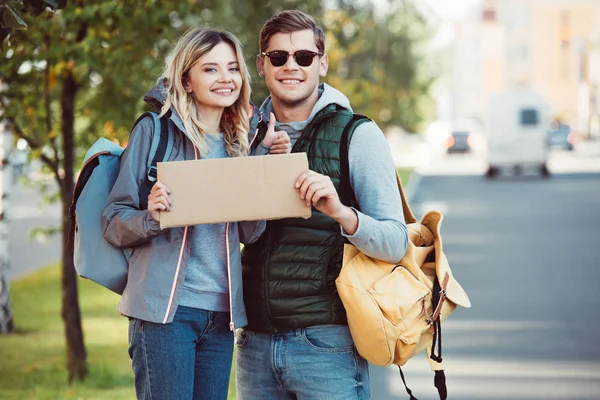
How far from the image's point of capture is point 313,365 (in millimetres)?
3289

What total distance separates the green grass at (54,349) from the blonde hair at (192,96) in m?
3.71

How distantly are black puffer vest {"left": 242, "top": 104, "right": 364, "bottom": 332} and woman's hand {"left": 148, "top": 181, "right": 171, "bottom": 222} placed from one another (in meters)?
0.38

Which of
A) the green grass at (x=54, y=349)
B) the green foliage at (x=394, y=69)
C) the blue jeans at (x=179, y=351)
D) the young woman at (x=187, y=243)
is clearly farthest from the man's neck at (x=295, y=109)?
the green foliage at (x=394, y=69)

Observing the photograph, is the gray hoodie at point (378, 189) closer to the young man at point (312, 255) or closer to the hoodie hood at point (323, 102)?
the young man at point (312, 255)

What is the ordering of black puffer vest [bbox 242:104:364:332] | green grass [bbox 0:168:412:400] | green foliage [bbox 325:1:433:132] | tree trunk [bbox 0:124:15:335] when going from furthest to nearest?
green foliage [bbox 325:1:433:132] < tree trunk [bbox 0:124:15:335] < green grass [bbox 0:168:412:400] < black puffer vest [bbox 242:104:364:332]

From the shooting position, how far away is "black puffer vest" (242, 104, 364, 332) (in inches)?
130

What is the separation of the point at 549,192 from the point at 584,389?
20187mm

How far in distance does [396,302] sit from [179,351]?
662 millimetres

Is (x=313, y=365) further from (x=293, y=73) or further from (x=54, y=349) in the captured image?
(x=54, y=349)

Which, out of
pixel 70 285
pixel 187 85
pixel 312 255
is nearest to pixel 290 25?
pixel 187 85

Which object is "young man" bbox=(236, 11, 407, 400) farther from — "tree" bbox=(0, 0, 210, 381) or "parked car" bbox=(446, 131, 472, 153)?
"parked car" bbox=(446, 131, 472, 153)

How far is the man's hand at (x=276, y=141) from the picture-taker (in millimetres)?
3336

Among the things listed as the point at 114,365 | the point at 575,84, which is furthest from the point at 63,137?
the point at 575,84

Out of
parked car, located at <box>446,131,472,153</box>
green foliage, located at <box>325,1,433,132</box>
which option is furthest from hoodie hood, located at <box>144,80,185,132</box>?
parked car, located at <box>446,131,472,153</box>
